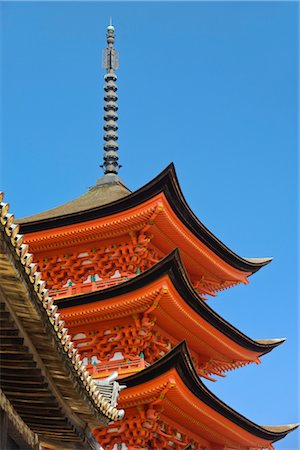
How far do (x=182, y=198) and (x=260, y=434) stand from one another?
255 inches

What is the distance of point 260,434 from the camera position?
25.4 metres

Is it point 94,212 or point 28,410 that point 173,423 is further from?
point 28,410

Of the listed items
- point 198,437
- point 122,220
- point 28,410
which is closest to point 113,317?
point 122,220

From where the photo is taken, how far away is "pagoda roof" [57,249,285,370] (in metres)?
22.2

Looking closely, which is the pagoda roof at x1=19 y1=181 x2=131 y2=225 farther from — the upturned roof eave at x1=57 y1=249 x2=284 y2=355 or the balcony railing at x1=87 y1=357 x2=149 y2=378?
the balcony railing at x1=87 y1=357 x2=149 y2=378

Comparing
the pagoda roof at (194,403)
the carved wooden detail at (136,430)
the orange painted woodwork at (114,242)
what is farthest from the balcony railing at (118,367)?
the orange painted woodwork at (114,242)

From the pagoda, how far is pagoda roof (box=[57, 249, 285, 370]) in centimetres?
2

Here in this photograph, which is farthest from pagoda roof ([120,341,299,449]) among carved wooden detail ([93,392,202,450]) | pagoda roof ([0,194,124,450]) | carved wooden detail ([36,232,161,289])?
pagoda roof ([0,194,124,450])

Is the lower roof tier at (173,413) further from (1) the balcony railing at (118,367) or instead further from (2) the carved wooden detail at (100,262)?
(2) the carved wooden detail at (100,262)

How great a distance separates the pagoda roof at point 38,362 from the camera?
9727 mm

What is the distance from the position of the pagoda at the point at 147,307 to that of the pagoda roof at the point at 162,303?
2 centimetres

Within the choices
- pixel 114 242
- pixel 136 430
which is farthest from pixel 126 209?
pixel 136 430

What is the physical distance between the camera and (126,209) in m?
23.6

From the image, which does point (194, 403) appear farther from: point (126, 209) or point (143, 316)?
point (126, 209)
